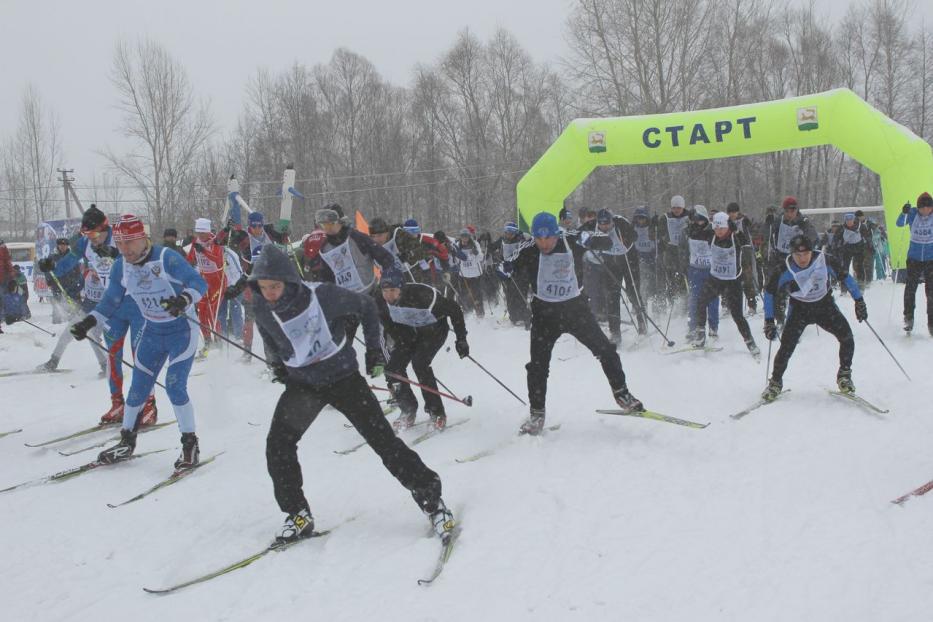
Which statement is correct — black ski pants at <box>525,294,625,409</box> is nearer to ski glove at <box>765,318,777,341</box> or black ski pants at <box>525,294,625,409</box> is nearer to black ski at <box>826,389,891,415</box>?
ski glove at <box>765,318,777,341</box>

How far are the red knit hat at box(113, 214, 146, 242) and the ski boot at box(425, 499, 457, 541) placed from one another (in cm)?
329

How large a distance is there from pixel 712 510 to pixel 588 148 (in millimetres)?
9380

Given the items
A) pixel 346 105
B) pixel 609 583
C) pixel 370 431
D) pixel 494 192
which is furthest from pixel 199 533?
pixel 346 105

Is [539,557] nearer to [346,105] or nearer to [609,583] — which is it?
[609,583]

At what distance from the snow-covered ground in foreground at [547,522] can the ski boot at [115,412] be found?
409mm

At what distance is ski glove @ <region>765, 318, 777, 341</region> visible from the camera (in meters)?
6.35

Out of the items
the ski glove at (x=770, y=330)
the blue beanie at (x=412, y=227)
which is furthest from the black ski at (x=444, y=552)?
the blue beanie at (x=412, y=227)

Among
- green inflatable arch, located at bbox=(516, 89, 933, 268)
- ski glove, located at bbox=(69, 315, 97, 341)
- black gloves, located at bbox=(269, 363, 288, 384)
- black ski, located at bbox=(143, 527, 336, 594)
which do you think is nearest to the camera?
black ski, located at bbox=(143, 527, 336, 594)

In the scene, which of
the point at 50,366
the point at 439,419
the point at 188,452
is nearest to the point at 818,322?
the point at 439,419

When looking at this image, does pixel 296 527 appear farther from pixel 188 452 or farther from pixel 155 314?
pixel 155 314

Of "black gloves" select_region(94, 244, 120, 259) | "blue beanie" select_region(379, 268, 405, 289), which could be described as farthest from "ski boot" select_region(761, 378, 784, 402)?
"black gloves" select_region(94, 244, 120, 259)

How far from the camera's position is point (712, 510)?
413cm

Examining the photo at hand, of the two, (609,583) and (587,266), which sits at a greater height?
(587,266)

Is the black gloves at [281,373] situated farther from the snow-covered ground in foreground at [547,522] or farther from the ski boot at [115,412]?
the ski boot at [115,412]
